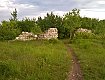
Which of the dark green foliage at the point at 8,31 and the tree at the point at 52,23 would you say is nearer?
the dark green foliage at the point at 8,31

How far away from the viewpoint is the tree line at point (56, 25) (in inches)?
2481

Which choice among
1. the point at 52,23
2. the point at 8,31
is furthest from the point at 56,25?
the point at 8,31

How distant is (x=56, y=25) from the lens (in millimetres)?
70062

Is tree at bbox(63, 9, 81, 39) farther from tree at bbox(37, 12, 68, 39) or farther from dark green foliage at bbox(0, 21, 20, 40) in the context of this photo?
dark green foliage at bbox(0, 21, 20, 40)

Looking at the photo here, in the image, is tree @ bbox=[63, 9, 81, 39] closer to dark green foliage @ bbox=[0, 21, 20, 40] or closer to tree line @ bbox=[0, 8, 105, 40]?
tree line @ bbox=[0, 8, 105, 40]

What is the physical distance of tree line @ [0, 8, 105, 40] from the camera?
6301 centimetres

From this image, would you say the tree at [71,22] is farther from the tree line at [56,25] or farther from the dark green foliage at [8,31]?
the dark green foliage at [8,31]

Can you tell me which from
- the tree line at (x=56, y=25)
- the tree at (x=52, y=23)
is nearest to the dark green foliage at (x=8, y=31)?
the tree line at (x=56, y=25)

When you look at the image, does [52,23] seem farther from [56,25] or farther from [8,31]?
[8,31]

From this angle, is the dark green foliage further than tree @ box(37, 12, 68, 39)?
No

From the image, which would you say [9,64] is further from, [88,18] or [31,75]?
[88,18]

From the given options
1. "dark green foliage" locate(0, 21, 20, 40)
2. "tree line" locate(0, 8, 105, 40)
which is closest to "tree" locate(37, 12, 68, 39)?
"tree line" locate(0, 8, 105, 40)

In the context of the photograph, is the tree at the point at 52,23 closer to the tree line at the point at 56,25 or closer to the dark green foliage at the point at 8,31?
the tree line at the point at 56,25

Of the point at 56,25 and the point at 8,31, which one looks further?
the point at 56,25
